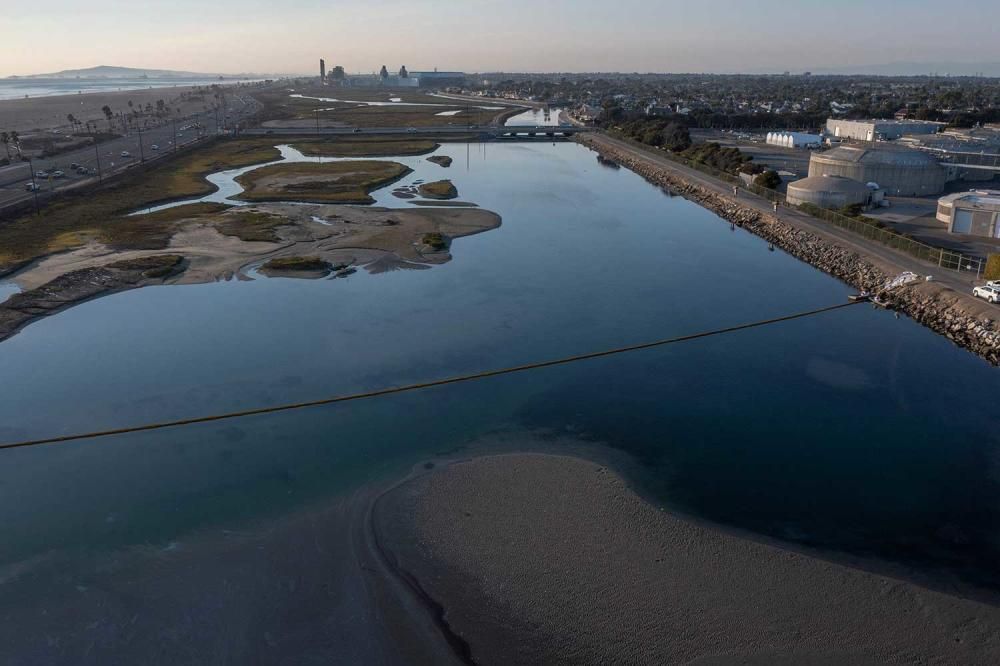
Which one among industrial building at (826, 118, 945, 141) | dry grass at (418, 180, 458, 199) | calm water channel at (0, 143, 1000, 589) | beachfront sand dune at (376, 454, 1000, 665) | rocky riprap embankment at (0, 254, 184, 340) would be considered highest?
industrial building at (826, 118, 945, 141)

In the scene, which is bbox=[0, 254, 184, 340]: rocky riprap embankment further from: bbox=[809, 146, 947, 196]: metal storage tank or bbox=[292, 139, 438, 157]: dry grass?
bbox=[292, 139, 438, 157]: dry grass

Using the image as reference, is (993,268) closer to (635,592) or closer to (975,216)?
(975,216)

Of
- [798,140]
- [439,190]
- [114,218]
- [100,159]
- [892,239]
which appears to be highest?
[798,140]

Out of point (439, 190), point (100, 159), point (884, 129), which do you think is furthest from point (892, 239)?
point (100, 159)

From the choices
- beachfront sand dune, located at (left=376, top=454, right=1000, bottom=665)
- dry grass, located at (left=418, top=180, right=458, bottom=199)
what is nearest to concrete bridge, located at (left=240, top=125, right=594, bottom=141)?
dry grass, located at (left=418, top=180, right=458, bottom=199)

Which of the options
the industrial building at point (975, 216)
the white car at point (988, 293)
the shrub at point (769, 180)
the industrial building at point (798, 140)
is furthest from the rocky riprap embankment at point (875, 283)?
the industrial building at point (798, 140)

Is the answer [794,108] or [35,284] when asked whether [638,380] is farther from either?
[794,108]
